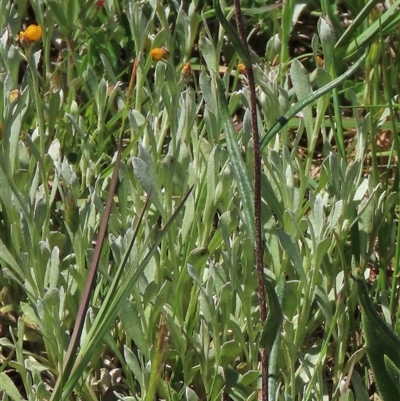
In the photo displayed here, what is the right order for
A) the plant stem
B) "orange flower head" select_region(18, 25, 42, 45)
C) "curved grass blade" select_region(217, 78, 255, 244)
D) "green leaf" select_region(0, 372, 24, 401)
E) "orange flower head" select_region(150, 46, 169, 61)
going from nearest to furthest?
the plant stem
"curved grass blade" select_region(217, 78, 255, 244)
"green leaf" select_region(0, 372, 24, 401)
"orange flower head" select_region(18, 25, 42, 45)
"orange flower head" select_region(150, 46, 169, 61)

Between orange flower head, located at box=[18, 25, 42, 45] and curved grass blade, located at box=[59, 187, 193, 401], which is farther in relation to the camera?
orange flower head, located at box=[18, 25, 42, 45]

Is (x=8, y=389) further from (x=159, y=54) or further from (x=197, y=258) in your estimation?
(x=159, y=54)

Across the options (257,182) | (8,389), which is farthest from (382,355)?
(8,389)

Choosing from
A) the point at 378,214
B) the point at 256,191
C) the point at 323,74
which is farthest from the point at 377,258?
the point at 256,191

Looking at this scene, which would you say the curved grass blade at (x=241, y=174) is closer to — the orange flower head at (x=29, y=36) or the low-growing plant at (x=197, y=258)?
the low-growing plant at (x=197, y=258)

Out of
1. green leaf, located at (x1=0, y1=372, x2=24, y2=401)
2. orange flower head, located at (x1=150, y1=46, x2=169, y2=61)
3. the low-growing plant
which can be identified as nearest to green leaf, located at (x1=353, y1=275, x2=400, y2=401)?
the low-growing plant

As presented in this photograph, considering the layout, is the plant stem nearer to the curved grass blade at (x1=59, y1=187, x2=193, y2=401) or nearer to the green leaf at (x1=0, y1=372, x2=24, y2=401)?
the curved grass blade at (x1=59, y1=187, x2=193, y2=401)

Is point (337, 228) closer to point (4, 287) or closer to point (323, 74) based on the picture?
point (323, 74)

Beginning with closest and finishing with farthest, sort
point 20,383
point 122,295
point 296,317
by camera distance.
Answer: point 122,295 < point 296,317 < point 20,383

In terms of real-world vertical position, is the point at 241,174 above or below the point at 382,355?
above

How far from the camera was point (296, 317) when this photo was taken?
1497mm

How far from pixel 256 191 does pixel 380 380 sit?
0.35 metres

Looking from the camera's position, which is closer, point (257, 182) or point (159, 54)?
point (257, 182)

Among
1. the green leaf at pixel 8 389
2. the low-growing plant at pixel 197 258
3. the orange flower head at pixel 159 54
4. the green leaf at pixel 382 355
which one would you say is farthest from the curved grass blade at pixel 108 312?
the orange flower head at pixel 159 54
